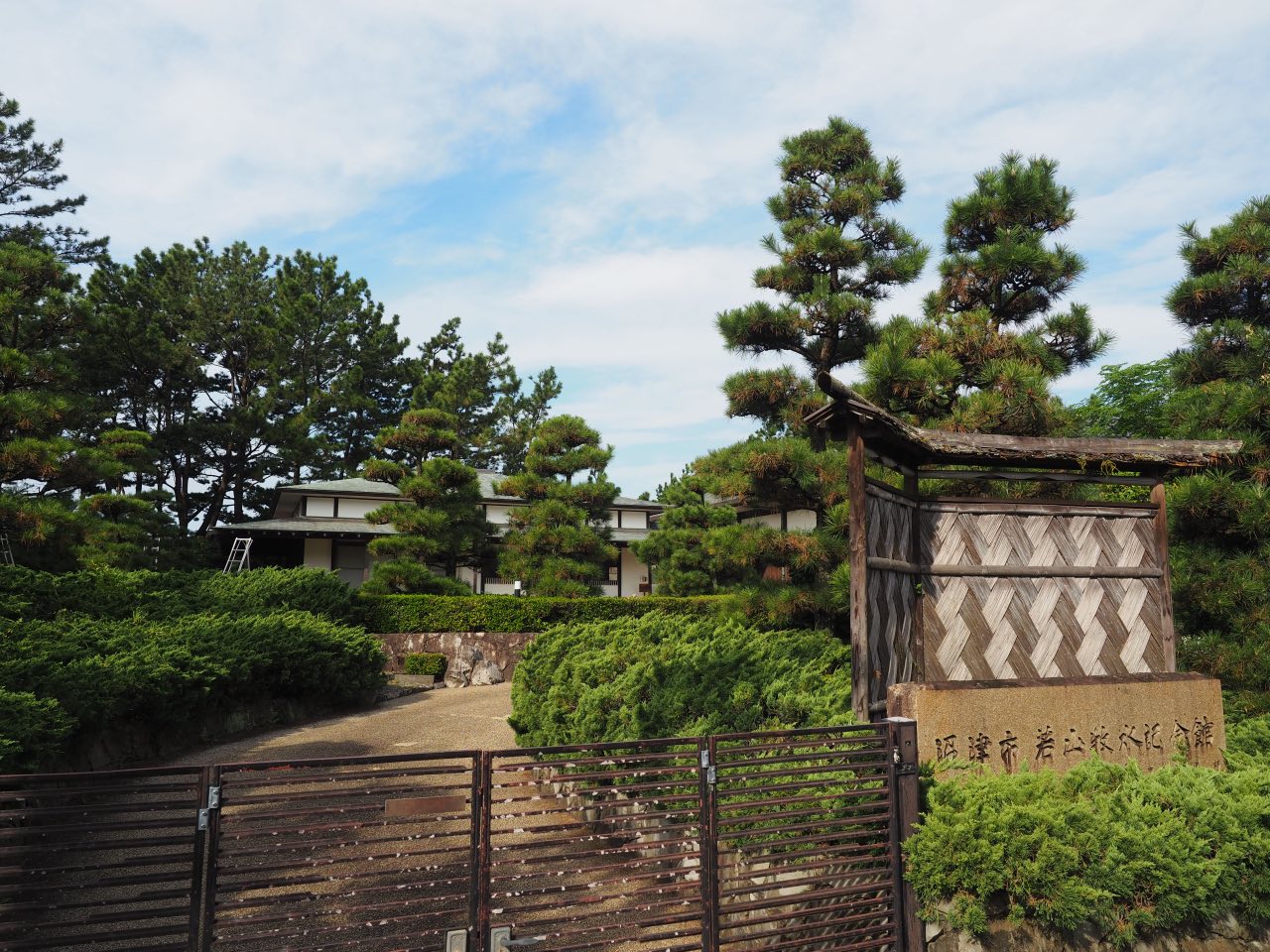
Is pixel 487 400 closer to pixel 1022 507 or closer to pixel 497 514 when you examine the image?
pixel 497 514

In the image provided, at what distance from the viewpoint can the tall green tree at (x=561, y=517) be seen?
67.5ft

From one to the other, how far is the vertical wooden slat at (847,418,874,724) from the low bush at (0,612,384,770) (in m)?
5.69

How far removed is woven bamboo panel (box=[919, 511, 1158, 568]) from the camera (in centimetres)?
638

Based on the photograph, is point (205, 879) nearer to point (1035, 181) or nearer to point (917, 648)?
point (917, 648)

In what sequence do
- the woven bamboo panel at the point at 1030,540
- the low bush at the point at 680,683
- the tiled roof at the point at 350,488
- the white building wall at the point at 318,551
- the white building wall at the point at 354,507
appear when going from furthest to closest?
the white building wall at the point at 354,507, the tiled roof at the point at 350,488, the white building wall at the point at 318,551, the low bush at the point at 680,683, the woven bamboo panel at the point at 1030,540

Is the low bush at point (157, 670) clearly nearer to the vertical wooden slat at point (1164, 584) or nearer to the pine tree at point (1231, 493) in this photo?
the vertical wooden slat at point (1164, 584)

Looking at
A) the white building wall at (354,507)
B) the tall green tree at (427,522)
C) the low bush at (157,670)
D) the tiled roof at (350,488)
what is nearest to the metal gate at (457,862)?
the low bush at (157,670)

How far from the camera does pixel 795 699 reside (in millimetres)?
6473

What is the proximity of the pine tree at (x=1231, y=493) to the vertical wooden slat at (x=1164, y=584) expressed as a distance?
187 cm

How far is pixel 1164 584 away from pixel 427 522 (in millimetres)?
15998

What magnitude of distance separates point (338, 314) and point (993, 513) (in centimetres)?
3186

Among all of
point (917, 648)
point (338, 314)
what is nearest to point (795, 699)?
point (917, 648)

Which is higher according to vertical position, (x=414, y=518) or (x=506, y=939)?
(x=414, y=518)

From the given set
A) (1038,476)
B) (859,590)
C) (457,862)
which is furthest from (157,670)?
(1038,476)
